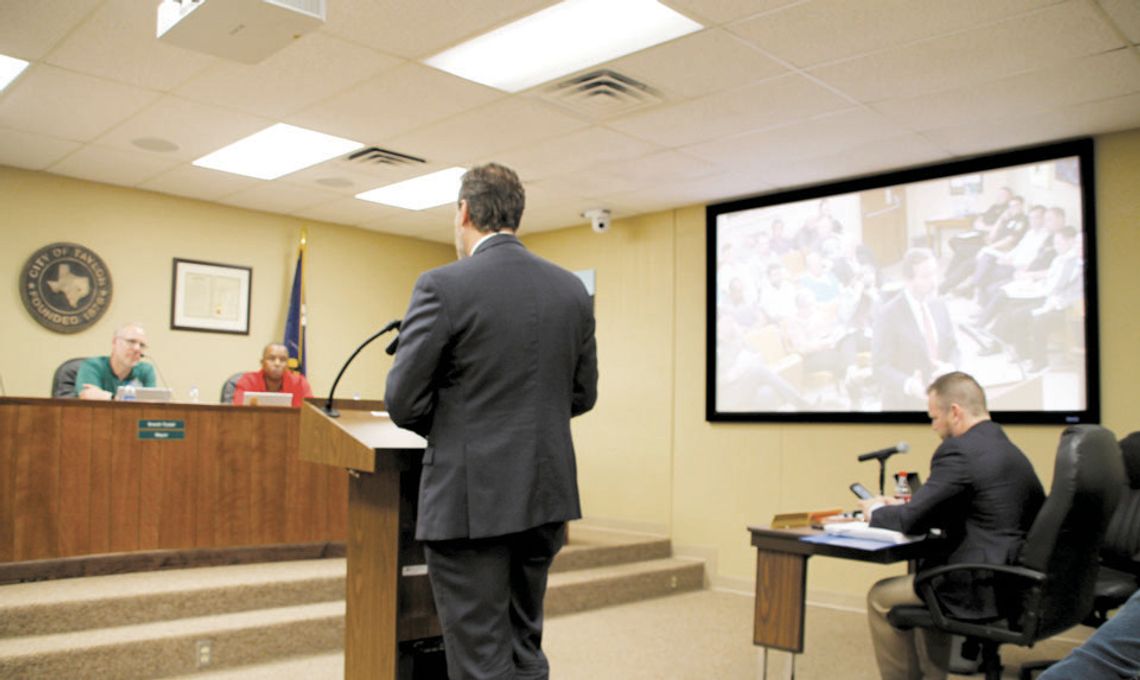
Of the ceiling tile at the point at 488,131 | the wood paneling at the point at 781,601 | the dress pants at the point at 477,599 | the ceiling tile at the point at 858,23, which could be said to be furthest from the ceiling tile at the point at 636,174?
the dress pants at the point at 477,599

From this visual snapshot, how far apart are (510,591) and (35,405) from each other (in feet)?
10.9

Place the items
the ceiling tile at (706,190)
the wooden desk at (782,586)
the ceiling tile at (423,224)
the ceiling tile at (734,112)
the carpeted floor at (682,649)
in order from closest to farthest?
1. the wooden desk at (782,586)
2. the carpeted floor at (682,649)
3. the ceiling tile at (734,112)
4. the ceiling tile at (706,190)
5. the ceiling tile at (423,224)

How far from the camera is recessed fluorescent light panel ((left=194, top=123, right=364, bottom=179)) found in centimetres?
544

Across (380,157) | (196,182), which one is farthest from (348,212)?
(380,157)

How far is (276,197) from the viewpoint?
6848 mm

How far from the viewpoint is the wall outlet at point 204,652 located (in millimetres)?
4031

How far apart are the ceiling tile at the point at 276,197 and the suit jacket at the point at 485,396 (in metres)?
4.80

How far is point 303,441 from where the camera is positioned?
2.51 metres

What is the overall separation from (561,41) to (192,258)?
4111 mm

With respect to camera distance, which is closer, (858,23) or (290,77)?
(858,23)

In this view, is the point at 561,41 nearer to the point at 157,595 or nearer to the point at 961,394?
the point at 961,394

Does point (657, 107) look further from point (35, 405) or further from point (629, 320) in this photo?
point (35, 405)

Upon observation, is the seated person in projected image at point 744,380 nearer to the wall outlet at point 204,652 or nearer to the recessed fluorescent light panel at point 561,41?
the recessed fluorescent light panel at point 561,41

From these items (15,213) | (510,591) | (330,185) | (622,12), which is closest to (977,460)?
(510,591)
